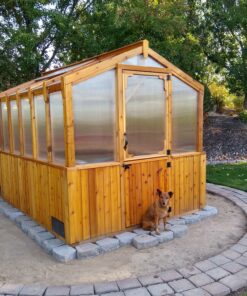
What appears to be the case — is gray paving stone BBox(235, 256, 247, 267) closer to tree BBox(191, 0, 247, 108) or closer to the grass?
the grass

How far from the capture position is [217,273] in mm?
3371

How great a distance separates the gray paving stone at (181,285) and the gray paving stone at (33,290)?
127cm

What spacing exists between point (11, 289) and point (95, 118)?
2215 millimetres

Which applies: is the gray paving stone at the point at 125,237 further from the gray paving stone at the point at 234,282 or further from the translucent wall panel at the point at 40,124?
the translucent wall panel at the point at 40,124

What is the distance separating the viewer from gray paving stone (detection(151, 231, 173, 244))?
14.1 feet

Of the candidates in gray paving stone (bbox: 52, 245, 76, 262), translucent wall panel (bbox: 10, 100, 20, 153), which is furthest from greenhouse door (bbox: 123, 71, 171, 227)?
translucent wall panel (bbox: 10, 100, 20, 153)

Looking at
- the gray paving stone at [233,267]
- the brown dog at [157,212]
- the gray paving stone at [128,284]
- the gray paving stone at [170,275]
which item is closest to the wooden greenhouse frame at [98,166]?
the brown dog at [157,212]

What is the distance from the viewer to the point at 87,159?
13.7 feet

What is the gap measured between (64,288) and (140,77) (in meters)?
2.92

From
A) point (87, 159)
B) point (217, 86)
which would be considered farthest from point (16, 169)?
point (217, 86)

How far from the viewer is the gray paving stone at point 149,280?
3.21 metres

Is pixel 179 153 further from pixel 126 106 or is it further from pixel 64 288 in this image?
pixel 64 288

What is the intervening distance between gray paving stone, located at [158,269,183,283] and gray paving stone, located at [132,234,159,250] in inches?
28.4

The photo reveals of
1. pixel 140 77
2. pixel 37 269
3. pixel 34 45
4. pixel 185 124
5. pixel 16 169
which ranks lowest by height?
pixel 37 269
